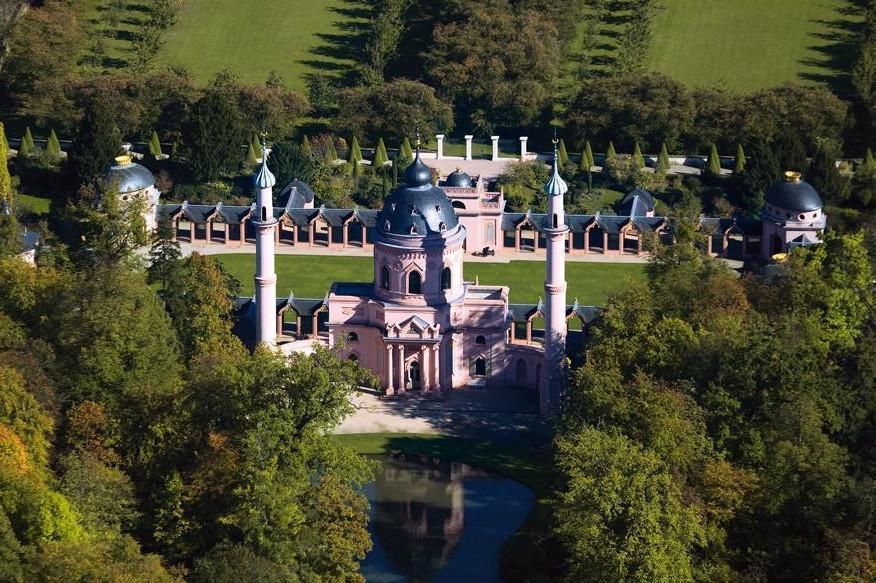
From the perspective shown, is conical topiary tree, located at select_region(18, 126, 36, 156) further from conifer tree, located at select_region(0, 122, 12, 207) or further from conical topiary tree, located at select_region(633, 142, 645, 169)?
conical topiary tree, located at select_region(633, 142, 645, 169)

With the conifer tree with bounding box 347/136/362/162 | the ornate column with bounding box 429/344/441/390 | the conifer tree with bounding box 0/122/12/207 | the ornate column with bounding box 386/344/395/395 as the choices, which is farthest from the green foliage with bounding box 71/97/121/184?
the ornate column with bounding box 429/344/441/390

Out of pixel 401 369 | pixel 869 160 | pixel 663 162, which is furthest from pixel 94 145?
pixel 869 160

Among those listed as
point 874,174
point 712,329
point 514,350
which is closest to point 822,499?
point 712,329

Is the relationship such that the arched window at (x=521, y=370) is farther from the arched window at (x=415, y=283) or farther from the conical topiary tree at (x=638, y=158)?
the conical topiary tree at (x=638, y=158)

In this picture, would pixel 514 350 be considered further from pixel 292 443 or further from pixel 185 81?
pixel 185 81

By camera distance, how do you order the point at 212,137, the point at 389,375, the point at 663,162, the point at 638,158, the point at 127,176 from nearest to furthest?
the point at 389,375 → the point at 127,176 → the point at 212,137 → the point at 638,158 → the point at 663,162

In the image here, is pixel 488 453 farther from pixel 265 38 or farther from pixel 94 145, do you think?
pixel 265 38
